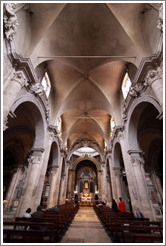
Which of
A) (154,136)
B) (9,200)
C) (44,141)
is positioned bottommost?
(9,200)

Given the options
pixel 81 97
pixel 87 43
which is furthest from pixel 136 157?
pixel 87 43

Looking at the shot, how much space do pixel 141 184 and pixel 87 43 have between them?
10.4 metres

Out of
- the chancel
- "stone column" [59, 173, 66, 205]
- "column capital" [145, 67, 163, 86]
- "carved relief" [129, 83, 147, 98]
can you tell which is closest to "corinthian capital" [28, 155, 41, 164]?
the chancel

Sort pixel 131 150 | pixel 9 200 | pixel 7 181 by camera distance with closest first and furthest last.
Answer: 1. pixel 131 150
2. pixel 9 200
3. pixel 7 181

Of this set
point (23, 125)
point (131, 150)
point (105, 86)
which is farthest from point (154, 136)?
point (23, 125)

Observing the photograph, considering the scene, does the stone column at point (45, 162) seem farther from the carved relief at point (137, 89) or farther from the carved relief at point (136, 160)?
the carved relief at point (137, 89)

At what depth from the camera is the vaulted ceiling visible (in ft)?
25.5

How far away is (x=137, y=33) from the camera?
26.1ft

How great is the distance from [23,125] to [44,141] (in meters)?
4.17

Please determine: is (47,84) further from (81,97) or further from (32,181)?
(32,181)

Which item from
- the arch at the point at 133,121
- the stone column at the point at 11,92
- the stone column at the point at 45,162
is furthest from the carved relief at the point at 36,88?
the arch at the point at 133,121

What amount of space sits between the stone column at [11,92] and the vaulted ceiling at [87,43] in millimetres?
2088

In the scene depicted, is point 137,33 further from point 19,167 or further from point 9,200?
point 9,200

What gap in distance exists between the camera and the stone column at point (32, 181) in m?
7.73
